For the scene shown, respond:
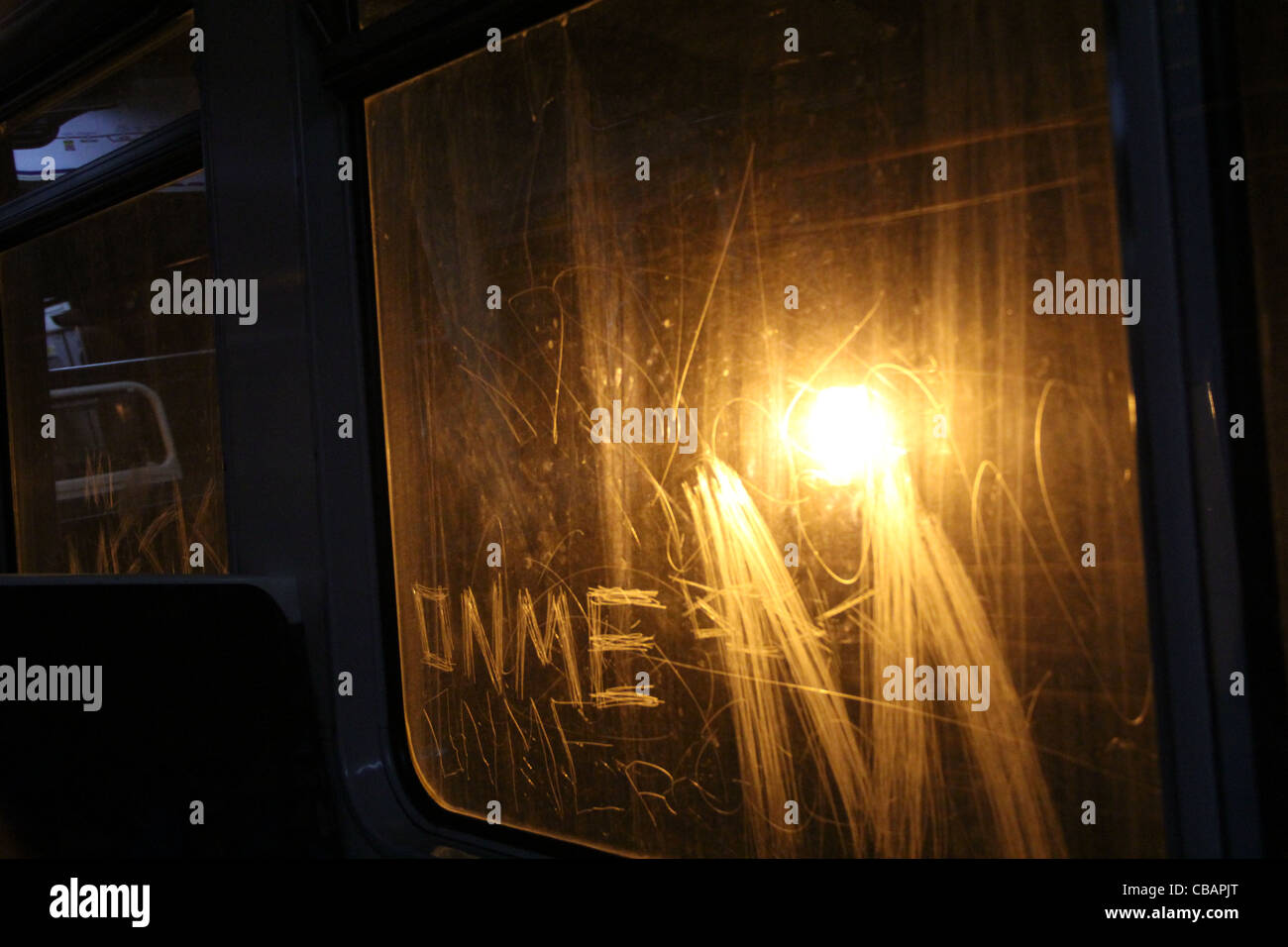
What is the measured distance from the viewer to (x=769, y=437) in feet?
4.80

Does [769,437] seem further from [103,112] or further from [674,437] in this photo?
[103,112]

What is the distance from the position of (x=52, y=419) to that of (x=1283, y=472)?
305 centimetres

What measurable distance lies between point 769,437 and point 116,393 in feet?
6.55

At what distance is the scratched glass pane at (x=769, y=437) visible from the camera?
47.3 inches

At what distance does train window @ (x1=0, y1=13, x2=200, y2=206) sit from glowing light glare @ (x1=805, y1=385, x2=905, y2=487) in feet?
5.82

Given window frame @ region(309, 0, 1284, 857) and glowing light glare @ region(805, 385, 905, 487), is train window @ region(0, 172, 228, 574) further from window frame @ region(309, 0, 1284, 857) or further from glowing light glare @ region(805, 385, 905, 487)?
window frame @ region(309, 0, 1284, 857)

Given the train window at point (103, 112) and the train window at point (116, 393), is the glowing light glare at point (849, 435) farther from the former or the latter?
the train window at point (103, 112)

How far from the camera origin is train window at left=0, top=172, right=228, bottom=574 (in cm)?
247

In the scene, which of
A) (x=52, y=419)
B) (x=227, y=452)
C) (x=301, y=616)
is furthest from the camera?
(x=52, y=419)

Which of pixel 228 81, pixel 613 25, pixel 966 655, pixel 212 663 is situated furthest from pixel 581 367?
pixel 228 81

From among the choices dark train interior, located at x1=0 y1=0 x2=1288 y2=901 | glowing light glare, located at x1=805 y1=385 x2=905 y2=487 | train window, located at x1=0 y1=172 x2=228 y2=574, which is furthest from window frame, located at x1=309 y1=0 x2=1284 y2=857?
train window, located at x1=0 y1=172 x2=228 y2=574
